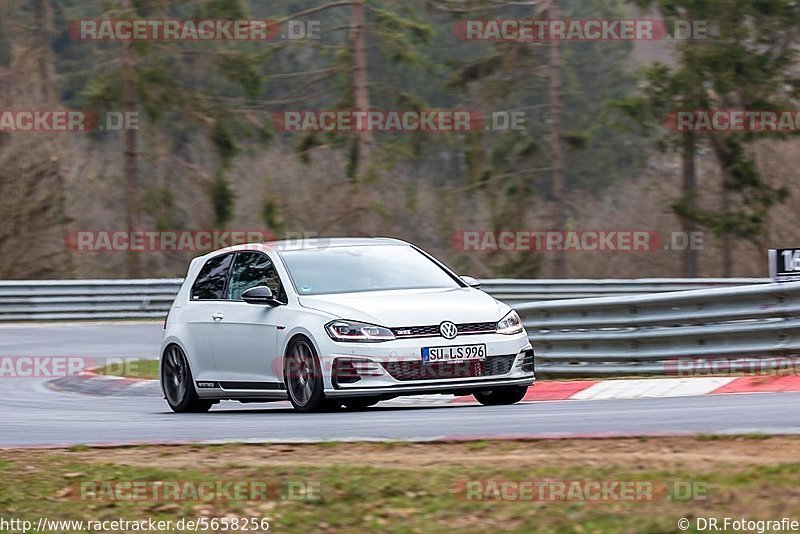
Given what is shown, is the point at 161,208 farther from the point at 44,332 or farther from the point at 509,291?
the point at 509,291

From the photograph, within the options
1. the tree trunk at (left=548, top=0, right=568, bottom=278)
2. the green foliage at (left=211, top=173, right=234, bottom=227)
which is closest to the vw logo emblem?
the tree trunk at (left=548, top=0, right=568, bottom=278)

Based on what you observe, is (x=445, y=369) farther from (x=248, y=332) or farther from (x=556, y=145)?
(x=556, y=145)

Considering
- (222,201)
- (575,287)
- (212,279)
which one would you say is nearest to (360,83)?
(222,201)

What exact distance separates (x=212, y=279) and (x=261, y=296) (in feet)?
4.52

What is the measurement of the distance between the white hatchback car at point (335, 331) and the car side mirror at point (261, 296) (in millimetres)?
11

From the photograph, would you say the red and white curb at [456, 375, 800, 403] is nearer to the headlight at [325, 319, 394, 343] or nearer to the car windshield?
the car windshield

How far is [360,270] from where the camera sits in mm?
12180

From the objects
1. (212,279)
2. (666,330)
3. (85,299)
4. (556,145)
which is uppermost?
(556,145)

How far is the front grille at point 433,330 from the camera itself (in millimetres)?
11074

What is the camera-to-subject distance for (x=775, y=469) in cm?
674

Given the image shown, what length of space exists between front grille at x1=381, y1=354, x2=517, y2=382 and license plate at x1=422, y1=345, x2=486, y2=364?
0.10 feet

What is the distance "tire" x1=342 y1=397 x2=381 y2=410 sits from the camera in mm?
11211

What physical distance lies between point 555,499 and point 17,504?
8.78 feet

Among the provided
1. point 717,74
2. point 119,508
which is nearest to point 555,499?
point 119,508
